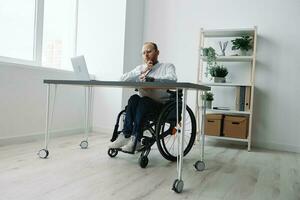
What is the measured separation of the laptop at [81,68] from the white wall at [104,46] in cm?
162

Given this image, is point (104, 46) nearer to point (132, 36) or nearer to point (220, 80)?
point (132, 36)

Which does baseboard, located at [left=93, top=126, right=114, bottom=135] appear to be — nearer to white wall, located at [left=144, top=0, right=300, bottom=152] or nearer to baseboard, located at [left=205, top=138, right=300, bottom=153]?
baseboard, located at [left=205, top=138, right=300, bottom=153]

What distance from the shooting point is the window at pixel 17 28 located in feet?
10.3

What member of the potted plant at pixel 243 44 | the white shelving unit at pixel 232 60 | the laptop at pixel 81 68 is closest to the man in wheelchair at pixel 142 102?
the laptop at pixel 81 68

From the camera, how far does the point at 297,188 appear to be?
1963mm

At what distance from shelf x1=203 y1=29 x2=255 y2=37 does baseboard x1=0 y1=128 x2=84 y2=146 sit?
2.06m

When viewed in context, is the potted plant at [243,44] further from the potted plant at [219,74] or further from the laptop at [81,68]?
the laptop at [81,68]

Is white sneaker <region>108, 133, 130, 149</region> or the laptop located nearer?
the laptop

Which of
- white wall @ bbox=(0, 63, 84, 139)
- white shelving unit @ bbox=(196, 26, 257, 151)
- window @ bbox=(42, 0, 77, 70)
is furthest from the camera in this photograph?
window @ bbox=(42, 0, 77, 70)

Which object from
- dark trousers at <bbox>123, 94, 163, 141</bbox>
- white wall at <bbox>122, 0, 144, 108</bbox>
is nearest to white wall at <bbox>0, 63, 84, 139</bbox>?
white wall at <bbox>122, 0, 144, 108</bbox>

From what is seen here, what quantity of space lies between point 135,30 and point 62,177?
266cm

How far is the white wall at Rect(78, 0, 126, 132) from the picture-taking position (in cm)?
394

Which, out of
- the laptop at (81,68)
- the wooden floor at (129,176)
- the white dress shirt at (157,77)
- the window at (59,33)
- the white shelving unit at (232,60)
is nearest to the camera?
the wooden floor at (129,176)

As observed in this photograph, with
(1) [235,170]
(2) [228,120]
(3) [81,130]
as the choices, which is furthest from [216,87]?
(3) [81,130]
